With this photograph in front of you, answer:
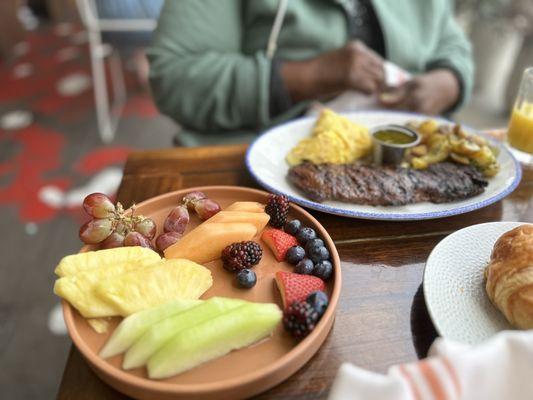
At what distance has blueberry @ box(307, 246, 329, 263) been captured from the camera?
31.1 inches

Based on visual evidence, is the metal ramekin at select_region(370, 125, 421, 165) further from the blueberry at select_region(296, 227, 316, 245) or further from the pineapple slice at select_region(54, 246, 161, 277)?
the pineapple slice at select_region(54, 246, 161, 277)

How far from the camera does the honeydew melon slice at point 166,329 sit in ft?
2.03

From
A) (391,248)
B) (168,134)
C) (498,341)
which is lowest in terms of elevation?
(168,134)

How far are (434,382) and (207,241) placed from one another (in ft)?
1.47

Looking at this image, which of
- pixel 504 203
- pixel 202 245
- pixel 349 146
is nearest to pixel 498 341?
pixel 202 245

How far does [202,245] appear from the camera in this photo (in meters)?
0.81

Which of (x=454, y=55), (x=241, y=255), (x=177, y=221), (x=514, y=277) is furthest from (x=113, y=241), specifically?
(x=454, y=55)

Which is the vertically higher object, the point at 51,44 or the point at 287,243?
the point at 287,243

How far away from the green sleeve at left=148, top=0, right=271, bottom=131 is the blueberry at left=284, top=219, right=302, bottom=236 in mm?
666

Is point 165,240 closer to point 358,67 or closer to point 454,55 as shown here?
point 358,67

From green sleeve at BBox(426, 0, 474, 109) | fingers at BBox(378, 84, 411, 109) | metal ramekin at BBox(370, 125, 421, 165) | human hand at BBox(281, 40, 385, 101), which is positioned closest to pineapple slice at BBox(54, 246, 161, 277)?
metal ramekin at BBox(370, 125, 421, 165)

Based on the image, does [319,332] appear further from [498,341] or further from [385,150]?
[385,150]

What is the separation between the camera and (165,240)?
2.75 feet

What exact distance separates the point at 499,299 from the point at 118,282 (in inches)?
23.6
